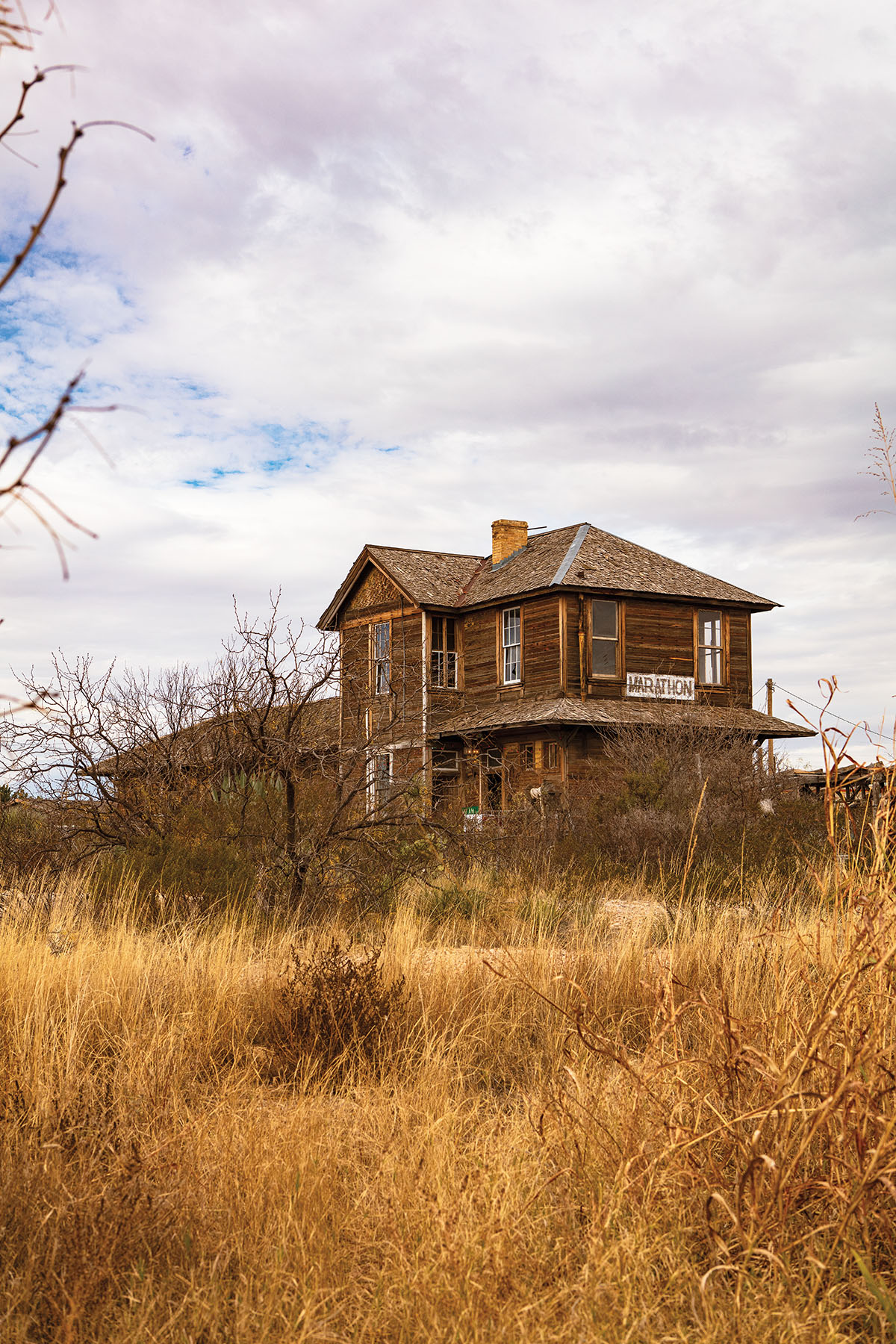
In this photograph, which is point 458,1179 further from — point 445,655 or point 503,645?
point 445,655

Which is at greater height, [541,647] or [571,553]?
[571,553]

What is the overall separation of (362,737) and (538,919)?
232cm

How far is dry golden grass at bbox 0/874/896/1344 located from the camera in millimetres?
2896

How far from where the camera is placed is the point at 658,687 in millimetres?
24391

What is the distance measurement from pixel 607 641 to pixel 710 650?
2803 mm

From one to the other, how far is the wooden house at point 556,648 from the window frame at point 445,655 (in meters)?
0.04

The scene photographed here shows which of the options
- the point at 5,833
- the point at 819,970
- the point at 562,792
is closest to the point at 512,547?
the point at 562,792

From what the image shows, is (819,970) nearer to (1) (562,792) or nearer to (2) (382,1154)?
(2) (382,1154)

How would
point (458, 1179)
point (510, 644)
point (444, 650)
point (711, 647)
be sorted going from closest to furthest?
point (458, 1179), point (510, 644), point (711, 647), point (444, 650)

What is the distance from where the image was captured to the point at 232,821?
384 inches

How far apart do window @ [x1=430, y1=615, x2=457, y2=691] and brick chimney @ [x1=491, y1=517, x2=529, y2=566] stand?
7.05 feet

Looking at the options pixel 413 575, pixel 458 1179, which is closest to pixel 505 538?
pixel 413 575

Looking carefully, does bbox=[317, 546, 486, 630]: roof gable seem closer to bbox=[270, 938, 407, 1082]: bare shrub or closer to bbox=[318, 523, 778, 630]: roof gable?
bbox=[318, 523, 778, 630]: roof gable

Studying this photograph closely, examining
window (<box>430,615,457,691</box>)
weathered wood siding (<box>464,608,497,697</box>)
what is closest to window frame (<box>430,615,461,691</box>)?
window (<box>430,615,457,691</box>)
